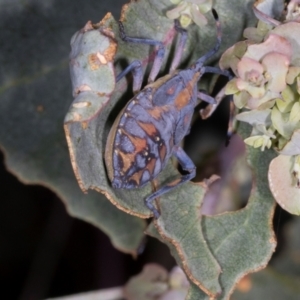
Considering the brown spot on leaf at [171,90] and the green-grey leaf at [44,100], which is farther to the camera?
the green-grey leaf at [44,100]

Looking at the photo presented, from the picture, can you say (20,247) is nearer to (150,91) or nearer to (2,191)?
(2,191)

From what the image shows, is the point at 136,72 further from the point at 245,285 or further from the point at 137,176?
the point at 245,285

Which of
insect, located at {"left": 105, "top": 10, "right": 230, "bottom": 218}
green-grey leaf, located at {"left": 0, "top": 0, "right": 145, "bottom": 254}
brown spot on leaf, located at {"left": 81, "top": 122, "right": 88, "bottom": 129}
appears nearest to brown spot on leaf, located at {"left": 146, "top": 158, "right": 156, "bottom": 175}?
insect, located at {"left": 105, "top": 10, "right": 230, "bottom": 218}

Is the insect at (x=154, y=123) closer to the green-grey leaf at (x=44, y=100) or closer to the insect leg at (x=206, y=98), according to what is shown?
the insect leg at (x=206, y=98)

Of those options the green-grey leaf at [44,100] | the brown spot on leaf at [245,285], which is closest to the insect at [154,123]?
the green-grey leaf at [44,100]

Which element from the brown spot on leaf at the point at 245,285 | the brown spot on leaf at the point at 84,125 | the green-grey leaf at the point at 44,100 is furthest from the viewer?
the brown spot on leaf at the point at 245,285

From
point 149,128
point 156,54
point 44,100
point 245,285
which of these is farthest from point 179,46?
point 245,285

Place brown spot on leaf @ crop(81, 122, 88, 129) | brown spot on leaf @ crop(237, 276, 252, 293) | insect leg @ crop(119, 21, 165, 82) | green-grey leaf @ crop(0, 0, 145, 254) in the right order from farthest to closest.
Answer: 1. brown spot on leaf @ crop(237, 276, 252, 293)
2. green-grey leaf @ crop(0, 0, 145, 254)
3. insect leg @ crop(119, 21, 165, 82)
4. brown spot on leaf @ crop(81, 122, 88, 129)

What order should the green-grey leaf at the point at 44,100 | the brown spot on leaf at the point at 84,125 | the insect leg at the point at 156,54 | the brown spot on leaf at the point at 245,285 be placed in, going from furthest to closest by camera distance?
the brown spot on leaf at the point at 245,285 < the green-grey leaf at the point at 44,100 < the insect leg at the point at 156,54 < the brown spot on leaf at the point at 84,125

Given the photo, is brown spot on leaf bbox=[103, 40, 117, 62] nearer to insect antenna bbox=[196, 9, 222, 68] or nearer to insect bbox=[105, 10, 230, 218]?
insect bbox=[105, 10, 230, 218]
